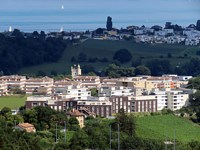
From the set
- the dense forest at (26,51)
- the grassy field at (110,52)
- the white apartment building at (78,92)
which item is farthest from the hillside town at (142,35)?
the white apartment building at (78,92)

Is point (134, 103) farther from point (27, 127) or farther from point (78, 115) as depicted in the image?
point (27, 127)

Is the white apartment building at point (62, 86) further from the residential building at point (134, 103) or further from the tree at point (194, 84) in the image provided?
the tree at point (194, 84)

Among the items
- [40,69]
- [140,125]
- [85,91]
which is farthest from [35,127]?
[40,69]

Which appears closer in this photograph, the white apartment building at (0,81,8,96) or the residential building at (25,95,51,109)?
the residential building at (25,95,51,109)

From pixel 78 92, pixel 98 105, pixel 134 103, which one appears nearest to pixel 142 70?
pixel 78 92

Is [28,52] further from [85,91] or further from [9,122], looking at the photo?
[9,122]

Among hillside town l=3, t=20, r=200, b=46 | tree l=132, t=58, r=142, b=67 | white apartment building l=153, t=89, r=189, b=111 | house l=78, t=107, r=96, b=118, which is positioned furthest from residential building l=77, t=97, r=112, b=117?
hillside town l=3, t=20, r=200, b=46

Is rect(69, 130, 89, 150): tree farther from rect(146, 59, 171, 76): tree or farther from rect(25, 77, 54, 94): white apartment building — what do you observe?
rect(146, 59, 171, 76): tree
